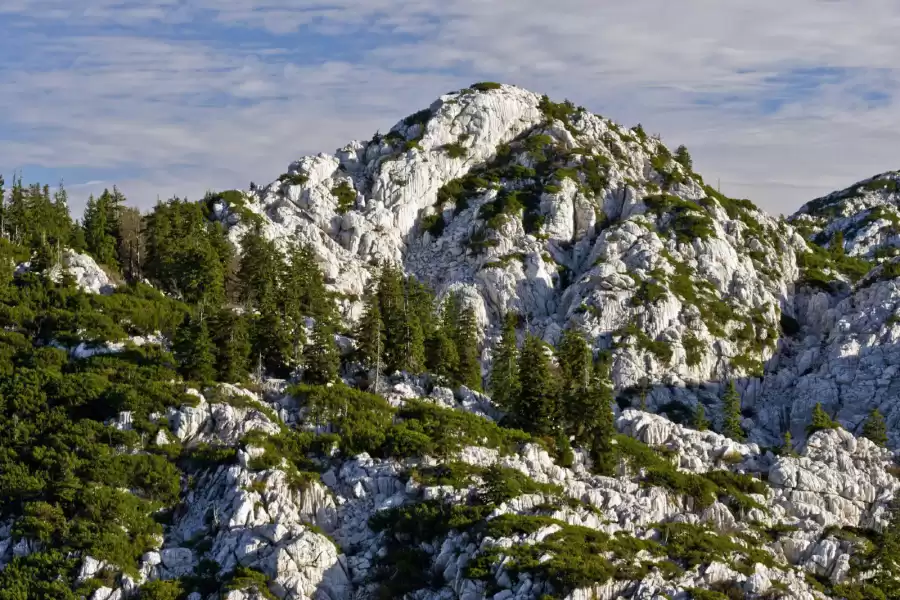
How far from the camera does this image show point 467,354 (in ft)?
355

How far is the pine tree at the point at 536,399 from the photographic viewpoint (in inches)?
3602

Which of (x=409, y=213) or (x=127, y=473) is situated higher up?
(x=409, y=213)

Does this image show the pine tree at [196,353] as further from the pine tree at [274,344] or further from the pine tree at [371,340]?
the pine tree at [371,340]

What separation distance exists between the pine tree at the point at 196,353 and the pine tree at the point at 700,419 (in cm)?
5711

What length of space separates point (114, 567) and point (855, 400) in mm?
92734

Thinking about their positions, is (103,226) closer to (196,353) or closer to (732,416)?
(196,353)

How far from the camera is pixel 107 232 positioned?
121 meters

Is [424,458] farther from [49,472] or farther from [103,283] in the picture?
[103,283]

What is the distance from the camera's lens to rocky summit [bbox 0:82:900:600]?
217ft

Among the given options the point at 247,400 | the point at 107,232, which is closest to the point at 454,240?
the point at 107,232

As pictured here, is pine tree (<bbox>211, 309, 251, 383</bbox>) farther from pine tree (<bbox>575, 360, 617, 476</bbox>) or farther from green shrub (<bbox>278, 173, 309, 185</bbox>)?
green shrub (<bbox>278, 173, 309, 185</bbox>)

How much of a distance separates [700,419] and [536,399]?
97.8 feet

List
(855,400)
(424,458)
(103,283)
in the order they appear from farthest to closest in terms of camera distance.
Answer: (855,400) < (103,283) < (424,458)

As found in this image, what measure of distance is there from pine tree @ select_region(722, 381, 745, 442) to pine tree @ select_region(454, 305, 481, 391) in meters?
30.6
